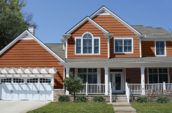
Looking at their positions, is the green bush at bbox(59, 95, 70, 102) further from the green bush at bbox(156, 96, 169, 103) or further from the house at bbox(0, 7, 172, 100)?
the green bush at bbox(156, 96, 169, 103)

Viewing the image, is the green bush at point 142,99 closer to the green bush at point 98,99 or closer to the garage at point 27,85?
the green bush at point 98,99

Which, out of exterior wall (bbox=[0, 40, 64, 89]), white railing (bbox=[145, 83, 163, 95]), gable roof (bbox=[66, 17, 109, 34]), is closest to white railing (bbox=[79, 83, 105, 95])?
exterior wall (bbox=[0, 40, 64, 89])

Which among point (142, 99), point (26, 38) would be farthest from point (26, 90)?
point (142, 99)

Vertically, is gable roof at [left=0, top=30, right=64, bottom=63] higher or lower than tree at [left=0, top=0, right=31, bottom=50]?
lower

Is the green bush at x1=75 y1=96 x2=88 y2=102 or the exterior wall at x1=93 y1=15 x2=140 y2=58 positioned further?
the exterior wall at x1=93 y1=15 x2=140 y2=58

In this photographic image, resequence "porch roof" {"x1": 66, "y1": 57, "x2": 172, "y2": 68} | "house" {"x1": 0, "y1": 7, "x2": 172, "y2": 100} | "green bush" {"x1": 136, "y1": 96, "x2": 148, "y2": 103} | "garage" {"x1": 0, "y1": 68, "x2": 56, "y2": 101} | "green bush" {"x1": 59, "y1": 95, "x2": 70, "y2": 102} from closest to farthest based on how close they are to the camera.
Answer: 1. "green bush" {"x1": 136, "y1": 96, "x2": 148, "y2": 103}
2. "green bush" {"x1": 59, "y1": 95, "x2": 70, "y2": 102}
3. "porch roof" {"x1": 66, "y1": 57, "x2": 172, "y2": 68}
4. "house" {"x1": 0, "y1": 7, "x2": 172, "y2": 100}
5. "garage" {"x1": 0, "y1": 68, "x2": 56, "y2": 101}

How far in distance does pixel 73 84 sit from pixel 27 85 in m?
5.38

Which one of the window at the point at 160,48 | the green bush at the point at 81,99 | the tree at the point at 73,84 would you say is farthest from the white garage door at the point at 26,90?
the window at the point at 160,48

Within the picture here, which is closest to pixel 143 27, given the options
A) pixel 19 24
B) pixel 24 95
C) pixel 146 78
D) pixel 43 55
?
pixel 146 78

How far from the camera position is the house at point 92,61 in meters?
34.6

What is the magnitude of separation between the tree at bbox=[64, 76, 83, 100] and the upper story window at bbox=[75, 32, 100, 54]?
4.30 meters

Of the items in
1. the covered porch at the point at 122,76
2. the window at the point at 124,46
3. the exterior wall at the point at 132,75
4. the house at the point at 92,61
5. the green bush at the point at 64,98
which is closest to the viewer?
the green bush at the point at 64,98

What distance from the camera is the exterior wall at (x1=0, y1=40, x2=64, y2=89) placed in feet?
116

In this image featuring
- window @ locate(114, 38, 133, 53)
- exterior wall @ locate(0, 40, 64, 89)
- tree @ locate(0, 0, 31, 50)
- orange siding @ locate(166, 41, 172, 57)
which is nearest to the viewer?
exterior wall @ locate(0, 40, 64, 89)
